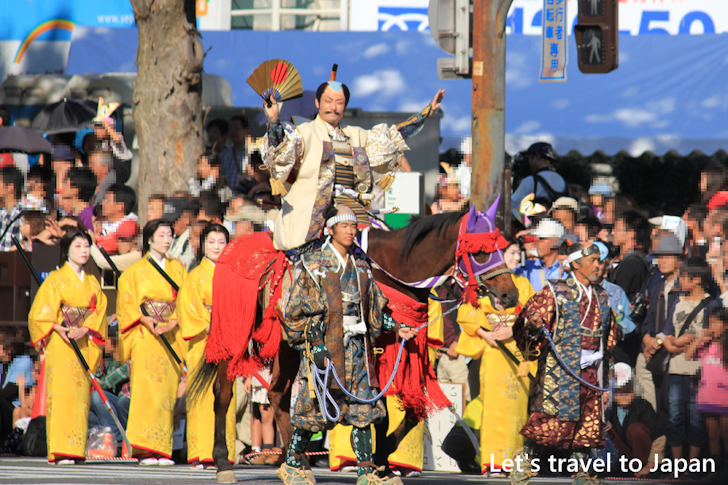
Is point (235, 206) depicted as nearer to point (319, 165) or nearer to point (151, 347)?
point (151, 347)

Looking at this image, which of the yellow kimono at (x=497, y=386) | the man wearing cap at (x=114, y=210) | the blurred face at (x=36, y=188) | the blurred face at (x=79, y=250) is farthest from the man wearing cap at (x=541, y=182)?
the blurred face at (x=36, y=188)

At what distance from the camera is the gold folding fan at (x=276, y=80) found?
6672mm

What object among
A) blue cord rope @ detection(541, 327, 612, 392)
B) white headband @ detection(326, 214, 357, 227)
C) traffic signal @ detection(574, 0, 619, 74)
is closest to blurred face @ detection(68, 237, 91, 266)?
white headband @ detection(326, 214, 357, 227)

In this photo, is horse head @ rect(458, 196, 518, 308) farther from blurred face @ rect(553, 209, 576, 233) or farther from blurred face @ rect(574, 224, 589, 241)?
blurred face @ rect(553, 209, 576, 233)

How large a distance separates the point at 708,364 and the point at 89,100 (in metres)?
9.24

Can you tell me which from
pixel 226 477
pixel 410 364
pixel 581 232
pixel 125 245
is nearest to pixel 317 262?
pixel 410 364

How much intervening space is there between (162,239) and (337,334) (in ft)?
10.6

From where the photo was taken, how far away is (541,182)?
10734 mm

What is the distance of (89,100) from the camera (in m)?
13.4

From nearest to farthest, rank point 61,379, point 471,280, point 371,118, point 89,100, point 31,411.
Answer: point 471,280
point 61,379
point 31,411
point 371,118
point 89,100

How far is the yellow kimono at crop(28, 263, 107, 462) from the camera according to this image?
27.8 feet

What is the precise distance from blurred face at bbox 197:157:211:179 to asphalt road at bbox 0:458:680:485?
3750 mm

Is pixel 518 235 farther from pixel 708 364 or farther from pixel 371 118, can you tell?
pixel 371 118

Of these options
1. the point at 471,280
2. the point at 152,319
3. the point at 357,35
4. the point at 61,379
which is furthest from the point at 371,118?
the point at 471,280
